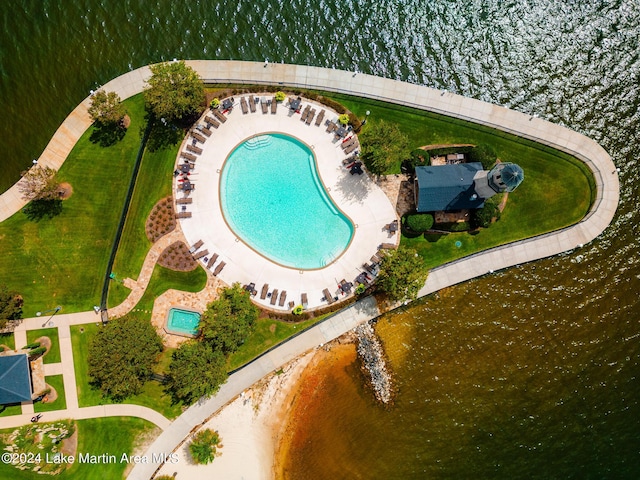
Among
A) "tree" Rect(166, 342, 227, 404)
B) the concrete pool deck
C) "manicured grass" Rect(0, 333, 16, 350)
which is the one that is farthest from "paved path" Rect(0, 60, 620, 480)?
"manicured grass" Rect(0, 333, 16, 350)

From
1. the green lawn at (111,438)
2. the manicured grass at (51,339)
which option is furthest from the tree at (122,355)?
the manicured grass at (51,339)

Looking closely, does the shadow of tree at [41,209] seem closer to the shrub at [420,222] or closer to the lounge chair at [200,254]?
the lounge chair at [200,254]

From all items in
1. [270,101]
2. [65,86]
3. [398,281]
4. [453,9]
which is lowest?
[398,281]

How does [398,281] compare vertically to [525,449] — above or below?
above

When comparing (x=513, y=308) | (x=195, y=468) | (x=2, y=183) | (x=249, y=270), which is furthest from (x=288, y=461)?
(x=2, y=183)

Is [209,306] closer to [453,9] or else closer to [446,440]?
[446,440]

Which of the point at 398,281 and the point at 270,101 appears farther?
the point at 270,101
